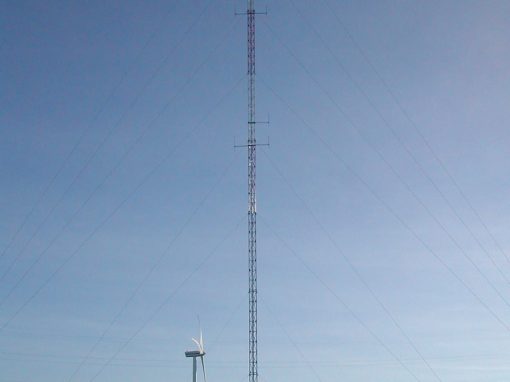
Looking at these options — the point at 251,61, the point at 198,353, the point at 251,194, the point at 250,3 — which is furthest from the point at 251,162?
the point at 198,353

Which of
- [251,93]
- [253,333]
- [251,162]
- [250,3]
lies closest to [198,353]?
[253,333]

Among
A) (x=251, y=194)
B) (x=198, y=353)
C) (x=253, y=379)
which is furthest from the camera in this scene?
(x=198, y=353)

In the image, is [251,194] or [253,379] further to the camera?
[251,194]

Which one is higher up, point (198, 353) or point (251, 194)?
point (251, 194)

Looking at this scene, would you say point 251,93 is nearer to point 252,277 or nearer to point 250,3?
point 250,3

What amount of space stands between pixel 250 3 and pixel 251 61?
584cm

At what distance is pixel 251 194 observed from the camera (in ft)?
233

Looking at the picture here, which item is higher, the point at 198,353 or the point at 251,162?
the point at 251,162

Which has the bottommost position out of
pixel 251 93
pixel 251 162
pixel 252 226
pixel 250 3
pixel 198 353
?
pixel 198 353

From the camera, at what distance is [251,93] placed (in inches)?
2859

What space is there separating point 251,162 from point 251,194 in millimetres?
3176

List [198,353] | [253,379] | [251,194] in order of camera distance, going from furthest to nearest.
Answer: [198,353] → [251,194] → [253,379]

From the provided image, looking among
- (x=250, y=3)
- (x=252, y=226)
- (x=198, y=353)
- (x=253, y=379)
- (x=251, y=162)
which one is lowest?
(x=253, y=379)

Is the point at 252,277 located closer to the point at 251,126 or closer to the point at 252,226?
the point at 252,226
